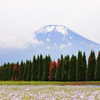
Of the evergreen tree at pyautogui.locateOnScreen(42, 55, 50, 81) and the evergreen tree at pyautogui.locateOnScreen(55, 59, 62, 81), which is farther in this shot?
the evergreen tree at pyautogui.locateOnScreen(42, 55, 50, 81)

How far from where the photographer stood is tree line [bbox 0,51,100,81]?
4191 centimetres

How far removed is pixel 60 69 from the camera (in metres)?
47.7

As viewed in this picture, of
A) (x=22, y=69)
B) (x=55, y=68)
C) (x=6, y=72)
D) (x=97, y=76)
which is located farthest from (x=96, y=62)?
(x=6, y=72)

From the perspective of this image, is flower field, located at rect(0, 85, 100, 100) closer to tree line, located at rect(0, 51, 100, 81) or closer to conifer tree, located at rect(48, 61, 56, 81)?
tree line, located at rect(0, 51, 100, 81)

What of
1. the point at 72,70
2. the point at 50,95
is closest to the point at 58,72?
the point at 72,70

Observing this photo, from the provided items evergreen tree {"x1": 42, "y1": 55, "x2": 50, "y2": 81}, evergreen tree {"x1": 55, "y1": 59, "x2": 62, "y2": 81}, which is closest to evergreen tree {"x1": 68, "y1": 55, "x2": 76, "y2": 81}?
evergreen tree {"x1": 55, "y1": 59, "x2": 62, "y2": 81}

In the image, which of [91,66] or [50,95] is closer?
[50,95]

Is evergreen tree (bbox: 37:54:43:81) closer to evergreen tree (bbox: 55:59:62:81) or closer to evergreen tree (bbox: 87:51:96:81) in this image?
evergreen tree (bbox: 55:59:62:81)

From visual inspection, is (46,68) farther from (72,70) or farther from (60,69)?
(72,70)

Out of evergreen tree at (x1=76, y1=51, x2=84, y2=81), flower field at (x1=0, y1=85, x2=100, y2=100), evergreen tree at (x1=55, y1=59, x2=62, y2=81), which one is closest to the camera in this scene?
flower field at (x1=0, y1=85, x2=100, y2=100)

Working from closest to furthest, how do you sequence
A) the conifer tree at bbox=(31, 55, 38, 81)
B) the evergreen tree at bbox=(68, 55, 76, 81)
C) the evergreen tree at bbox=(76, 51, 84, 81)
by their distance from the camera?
the evergreen tree at bbox=(76, 51, 84, 81) < the evergreen tree at bbox=(68, 55, 76, 81) < the conifer tree at bbox=(31, 55, 38, 81)

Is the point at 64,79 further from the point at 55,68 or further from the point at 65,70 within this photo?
the point at 55,68

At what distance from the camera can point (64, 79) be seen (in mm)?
45219

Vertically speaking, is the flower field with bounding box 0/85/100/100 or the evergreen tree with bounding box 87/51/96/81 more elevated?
the evergreen tree with bounding box 87/51/96/81
